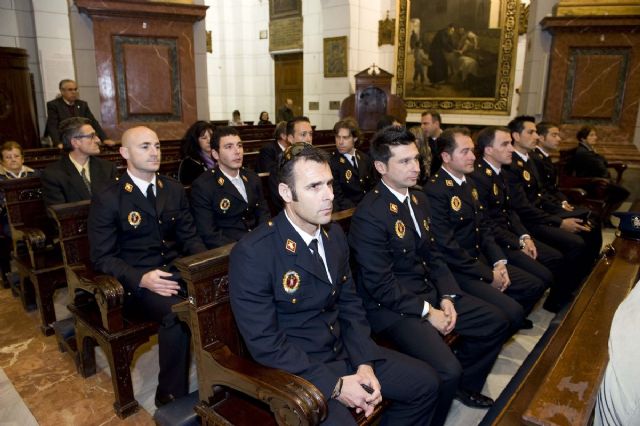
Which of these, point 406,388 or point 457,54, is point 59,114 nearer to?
point 406,388

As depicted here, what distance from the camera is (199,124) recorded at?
417 centimetres

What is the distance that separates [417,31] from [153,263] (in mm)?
9950

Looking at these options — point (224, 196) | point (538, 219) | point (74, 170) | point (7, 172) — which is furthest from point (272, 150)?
point (538, 219)

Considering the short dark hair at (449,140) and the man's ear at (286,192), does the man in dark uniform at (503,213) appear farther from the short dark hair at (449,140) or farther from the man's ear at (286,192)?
the man's ear at (286,192)

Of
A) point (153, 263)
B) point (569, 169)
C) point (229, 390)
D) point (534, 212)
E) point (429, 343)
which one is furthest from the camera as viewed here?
point (569, 169)

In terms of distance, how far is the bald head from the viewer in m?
2.67

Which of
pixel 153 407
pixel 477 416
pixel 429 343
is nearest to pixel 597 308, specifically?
pixel 429 343

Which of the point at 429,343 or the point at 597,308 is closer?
the point at 597,308

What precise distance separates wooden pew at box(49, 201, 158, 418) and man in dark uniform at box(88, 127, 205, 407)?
119 millimetres

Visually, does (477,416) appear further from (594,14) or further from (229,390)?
(594,14)

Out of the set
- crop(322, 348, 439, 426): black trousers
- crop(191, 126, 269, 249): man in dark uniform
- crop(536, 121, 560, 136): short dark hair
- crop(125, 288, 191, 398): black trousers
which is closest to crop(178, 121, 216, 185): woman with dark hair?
crop(191, 126, 269, 249): man in dark uniform

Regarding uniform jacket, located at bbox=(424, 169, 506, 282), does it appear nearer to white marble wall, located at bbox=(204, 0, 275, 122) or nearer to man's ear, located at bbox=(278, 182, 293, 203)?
man's ear, located at bbox=(278, 182, 293, 203)

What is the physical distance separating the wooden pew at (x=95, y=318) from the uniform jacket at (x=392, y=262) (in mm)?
1316

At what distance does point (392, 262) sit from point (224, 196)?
143cm
